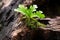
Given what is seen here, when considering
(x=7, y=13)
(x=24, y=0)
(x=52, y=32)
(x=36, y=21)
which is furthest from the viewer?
(x=7, y=13)

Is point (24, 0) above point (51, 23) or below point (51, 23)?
above

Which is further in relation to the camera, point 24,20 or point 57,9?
point 57,9

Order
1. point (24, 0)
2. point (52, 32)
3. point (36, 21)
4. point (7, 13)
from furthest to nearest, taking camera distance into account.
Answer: point (7, 13) → point (24, 0) → point (36, 21) → point (52, 32)

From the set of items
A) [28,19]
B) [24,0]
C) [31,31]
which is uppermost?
[24,0]

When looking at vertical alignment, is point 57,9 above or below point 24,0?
below

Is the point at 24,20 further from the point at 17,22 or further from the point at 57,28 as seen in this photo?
the point at 57,28

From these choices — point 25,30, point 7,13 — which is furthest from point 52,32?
point 7,13

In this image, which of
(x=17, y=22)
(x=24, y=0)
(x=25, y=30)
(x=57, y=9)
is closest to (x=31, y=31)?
(x=25, y=30)

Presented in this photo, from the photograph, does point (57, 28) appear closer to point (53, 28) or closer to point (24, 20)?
point (53, 28)

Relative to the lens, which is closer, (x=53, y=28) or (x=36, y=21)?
(x=53, y=28)
